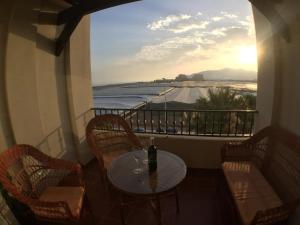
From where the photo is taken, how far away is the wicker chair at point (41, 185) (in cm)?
181

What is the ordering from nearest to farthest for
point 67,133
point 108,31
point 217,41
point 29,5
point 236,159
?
point 29,5
point 236,159
point 67,133
point 108,31
point 217,41

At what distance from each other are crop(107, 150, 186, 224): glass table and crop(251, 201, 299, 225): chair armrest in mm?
711

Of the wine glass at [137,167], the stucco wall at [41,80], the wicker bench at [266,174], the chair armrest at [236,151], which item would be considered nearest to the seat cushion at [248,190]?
the wicker bench at [266,174]

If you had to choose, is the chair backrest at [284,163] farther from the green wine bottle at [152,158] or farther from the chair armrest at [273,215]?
the green wine bottle at [152,158]

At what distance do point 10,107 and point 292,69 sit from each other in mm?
3451

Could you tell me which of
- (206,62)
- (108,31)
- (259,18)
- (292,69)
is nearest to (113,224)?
(292,69)

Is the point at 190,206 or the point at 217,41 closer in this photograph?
the point at 190,206

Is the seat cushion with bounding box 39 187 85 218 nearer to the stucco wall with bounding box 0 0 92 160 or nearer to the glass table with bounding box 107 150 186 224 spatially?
the glass table with bounding box 107 150 186 224

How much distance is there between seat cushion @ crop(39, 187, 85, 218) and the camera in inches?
78.2

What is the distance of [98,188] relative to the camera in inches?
124

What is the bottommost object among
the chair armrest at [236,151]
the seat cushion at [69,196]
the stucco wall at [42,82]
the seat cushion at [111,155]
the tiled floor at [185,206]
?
the tiled floor at [185,206]

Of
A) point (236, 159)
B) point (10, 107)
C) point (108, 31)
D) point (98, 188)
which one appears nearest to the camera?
point (10, 107)

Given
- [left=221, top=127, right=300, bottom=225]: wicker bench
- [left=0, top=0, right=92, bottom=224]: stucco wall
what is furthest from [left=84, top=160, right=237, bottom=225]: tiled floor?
[left=0, top=0, right=92, bottom=224]: stucco wall

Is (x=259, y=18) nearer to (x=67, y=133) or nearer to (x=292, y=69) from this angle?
(x=292, y=69)
